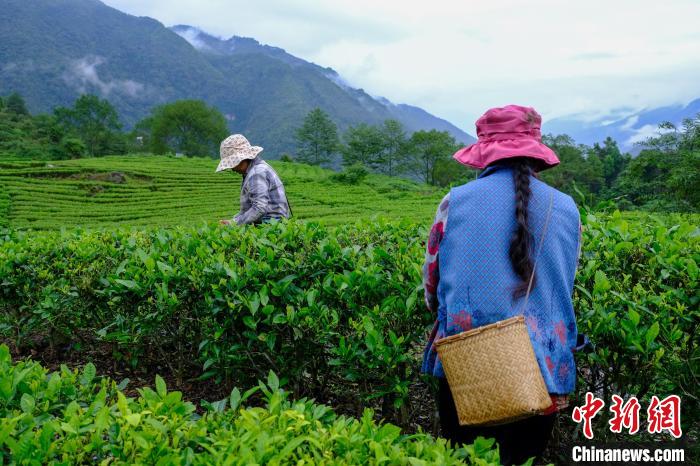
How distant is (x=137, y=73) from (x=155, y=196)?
440 feet

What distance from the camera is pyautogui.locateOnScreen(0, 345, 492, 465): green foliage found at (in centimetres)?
134

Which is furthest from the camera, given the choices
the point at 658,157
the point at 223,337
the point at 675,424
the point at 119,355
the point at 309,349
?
the point at 658,157

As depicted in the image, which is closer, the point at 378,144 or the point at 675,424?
the point at 675,424

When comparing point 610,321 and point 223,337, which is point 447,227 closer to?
point 610,321

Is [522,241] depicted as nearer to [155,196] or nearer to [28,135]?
[155,196]

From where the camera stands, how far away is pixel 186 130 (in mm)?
60875

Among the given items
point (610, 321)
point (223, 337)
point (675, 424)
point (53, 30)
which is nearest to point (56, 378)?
point (223, 337)

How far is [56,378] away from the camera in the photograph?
1806 mm

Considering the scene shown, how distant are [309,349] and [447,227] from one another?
1104 mm

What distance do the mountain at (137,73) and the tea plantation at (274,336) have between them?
102270 mm

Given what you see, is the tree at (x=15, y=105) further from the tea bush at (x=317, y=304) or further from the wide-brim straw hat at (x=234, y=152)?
the tea bush at (x=317, y=304)

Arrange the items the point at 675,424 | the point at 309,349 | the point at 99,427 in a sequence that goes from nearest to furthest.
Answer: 1. the point at 99,427
2. the point at 675,424
3. the point at 309,349

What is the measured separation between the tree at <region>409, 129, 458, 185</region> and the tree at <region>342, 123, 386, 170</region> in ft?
11.0

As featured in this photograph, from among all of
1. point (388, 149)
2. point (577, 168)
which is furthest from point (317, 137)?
point (577, 168)
